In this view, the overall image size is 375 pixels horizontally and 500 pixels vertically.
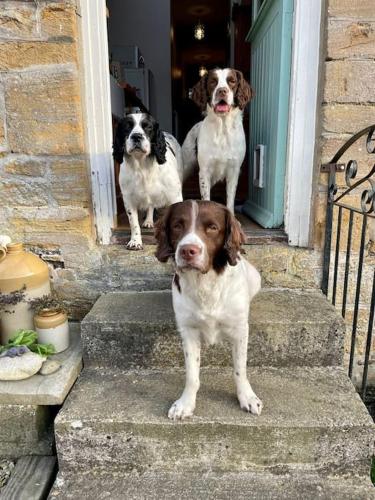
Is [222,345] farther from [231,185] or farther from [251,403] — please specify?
[231,185]

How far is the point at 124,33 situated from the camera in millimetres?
7191

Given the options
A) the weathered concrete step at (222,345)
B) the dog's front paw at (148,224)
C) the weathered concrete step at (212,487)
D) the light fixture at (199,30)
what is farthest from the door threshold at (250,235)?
the light fixture at (199,30)

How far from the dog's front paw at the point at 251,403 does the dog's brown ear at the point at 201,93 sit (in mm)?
1935

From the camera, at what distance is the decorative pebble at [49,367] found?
1953 mm

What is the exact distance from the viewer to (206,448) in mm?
1668

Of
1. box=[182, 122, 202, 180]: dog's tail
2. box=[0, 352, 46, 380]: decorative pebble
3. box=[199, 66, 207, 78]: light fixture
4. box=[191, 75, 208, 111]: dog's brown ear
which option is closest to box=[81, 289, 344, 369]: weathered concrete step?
box=[0, 352, 46, 380]: decorative pebble

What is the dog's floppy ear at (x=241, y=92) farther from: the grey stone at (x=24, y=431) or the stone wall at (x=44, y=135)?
the grey stone at (x=24, y=431)

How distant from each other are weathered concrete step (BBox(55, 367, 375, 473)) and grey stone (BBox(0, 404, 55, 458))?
0.63ft

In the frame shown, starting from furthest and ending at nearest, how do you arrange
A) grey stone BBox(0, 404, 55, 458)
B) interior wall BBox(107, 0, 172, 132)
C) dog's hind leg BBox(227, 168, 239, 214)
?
1. interior wall BBox(107, 0, 172, 132)
2. dog's hind leg BBox(227, 168, 239, 214)
3. grey stone BBox(0, 404, 55, 458)

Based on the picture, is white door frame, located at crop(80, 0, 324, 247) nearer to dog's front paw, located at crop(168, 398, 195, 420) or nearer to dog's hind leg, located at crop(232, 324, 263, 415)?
dog's hind leg, located at crop(232, 324, 263, 415)

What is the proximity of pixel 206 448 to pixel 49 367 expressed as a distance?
861 millimetres

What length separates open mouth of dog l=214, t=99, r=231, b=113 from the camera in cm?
262

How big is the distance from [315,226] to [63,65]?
168 centimetres

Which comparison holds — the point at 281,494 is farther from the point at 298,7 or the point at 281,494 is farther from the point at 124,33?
the point at 124,33
